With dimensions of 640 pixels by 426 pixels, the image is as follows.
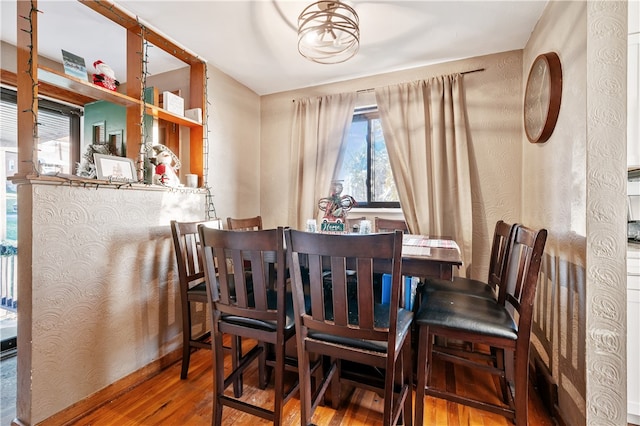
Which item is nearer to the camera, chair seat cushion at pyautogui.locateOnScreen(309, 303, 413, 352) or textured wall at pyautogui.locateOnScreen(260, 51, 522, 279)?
chair seat cushion at pyautogui.locateOnScreen(309, 303, 413, 352)

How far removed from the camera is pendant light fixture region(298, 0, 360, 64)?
4.97ft

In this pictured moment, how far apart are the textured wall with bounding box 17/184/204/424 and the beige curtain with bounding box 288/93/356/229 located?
121 cm

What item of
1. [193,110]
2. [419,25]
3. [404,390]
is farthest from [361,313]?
[193,110]

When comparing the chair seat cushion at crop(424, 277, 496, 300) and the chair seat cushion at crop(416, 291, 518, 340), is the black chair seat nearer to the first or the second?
the chair seat cushion at crop(416, 291, 518, 340)

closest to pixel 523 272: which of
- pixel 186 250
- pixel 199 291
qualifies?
pixel 199 291

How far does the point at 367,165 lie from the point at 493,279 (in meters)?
1.48

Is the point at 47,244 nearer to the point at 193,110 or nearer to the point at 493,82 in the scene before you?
the point at 193,110

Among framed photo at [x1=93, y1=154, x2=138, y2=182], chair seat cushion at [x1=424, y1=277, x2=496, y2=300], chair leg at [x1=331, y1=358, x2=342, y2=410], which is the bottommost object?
chair leg at [x1=331, y1=358, x2=342, y2=410]

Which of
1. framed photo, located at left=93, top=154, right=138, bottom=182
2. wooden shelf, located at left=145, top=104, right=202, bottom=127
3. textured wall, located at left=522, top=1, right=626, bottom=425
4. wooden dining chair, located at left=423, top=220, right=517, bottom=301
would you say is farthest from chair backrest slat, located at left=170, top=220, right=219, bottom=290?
textured wall, located at left=522, top=1, right=626, bottom=425

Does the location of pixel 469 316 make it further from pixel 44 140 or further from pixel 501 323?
pixel 44 140

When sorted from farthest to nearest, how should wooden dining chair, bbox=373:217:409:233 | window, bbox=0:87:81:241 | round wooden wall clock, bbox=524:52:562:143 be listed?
wooden dining chair, bbox=373:217:409:233 < window, bbox=0:87:81:241 < round wooden wall clock, bbox=524:52:562:143

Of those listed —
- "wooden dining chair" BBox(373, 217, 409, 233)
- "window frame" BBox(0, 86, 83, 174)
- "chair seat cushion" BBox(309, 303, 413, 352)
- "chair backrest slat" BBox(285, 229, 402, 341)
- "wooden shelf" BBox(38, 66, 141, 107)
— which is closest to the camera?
"chair backrest slat" BBox(285, 229, 402, 341)

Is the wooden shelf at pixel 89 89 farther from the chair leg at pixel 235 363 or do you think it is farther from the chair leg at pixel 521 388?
the chair leg at pixel 521 388

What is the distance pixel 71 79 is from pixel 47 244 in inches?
34.6
